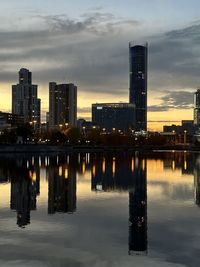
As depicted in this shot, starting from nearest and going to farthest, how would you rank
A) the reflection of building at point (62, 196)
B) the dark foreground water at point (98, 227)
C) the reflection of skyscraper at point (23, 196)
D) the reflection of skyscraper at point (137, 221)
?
the dark foreground water at point (98, 227)
the reflection of skyscraper at point (137, 221)
the reflection of skyscraper at point (23, 196)
the reflection of building at point (62, 196)

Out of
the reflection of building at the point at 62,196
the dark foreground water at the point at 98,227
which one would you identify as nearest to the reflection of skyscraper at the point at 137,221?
the dark foreground water at the point at 98,227

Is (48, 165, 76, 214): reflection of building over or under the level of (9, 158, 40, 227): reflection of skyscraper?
under

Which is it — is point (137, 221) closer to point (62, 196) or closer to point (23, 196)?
point (62, 196)

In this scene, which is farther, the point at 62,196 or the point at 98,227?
the point at 62,196

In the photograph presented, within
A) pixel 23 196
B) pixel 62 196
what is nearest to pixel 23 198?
pixel 23 196

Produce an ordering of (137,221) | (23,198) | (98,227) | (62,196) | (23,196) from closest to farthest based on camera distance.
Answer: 1. (98,227)
2. (137,221)
3. (23,198)
4. (23,196)
5. (62,196)

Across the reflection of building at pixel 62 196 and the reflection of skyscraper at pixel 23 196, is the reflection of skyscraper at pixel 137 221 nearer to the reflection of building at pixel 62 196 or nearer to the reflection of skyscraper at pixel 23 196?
the reflection of building at pixel 62 196

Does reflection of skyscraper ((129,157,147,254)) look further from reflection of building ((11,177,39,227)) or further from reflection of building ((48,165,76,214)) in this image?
reflection of building ((11,177,39,227))

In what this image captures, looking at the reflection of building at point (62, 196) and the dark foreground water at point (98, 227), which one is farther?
the reflection of building at point (62, 196)

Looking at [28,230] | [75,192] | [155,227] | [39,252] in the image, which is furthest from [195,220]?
[75,192]

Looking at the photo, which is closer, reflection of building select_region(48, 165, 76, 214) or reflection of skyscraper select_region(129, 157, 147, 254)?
reflection of skyscraper select_region(129, 157, 147, 254)

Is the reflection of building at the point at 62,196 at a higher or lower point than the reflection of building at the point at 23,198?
lower

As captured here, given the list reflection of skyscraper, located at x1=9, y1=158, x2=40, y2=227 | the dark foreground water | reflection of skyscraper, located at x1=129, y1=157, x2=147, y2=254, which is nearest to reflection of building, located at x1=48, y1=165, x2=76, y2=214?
the dark foreground water

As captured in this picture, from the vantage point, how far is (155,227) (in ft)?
76.5
